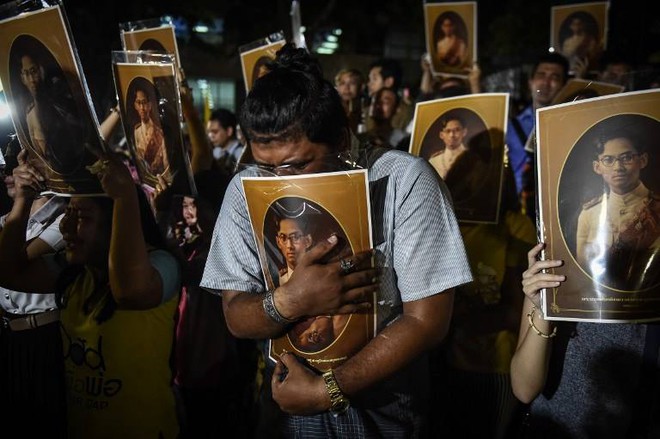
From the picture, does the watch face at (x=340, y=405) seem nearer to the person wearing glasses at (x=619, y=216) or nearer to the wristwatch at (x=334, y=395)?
the wristwatch at (x=334, y=395)

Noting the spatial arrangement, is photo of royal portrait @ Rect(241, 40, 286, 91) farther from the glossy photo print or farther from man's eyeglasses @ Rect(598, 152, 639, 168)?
man's eyeglasses @ Rect(598, 152, 639, 168)

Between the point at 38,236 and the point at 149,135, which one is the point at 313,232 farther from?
the point at 38,236

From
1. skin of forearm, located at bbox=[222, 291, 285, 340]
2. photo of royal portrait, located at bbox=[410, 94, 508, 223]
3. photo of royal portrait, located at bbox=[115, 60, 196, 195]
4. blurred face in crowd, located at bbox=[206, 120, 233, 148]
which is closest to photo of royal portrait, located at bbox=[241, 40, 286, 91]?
A: photo of royal portrait, located at bbox=[115, 60, 196, 195]

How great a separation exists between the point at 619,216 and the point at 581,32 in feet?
Answer: 13.9

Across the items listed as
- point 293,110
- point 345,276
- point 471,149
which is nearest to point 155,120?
point 293,110

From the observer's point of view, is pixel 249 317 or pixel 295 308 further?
pixel 249 317

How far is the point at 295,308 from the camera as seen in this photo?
1.45 metres

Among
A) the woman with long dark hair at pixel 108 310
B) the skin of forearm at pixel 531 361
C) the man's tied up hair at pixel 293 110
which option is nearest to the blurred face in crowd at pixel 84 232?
the woman with long dark hair at pixel 108 310

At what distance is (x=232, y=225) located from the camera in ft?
5.60

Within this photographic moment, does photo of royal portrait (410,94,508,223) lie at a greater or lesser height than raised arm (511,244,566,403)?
greater

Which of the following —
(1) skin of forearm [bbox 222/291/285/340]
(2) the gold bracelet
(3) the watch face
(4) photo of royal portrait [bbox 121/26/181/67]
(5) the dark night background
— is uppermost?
(5) the dark night background

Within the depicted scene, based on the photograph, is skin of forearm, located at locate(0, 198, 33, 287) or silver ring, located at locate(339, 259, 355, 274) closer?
silver ring, located at locate(339, 259, 355, 274)

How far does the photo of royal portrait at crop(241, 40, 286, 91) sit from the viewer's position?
3459 millimetres

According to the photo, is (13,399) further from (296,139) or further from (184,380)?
(296,139)
